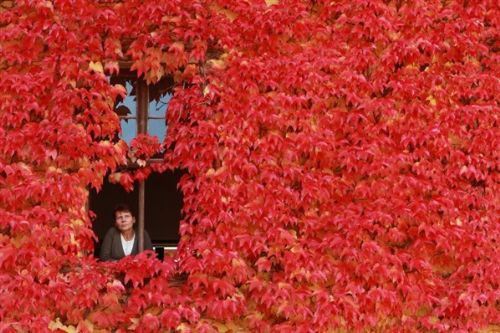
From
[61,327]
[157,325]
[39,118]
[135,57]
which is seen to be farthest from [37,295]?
[135,57]

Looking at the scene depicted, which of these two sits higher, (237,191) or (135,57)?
(135,57)

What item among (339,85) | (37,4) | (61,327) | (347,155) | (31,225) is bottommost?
(61,327)

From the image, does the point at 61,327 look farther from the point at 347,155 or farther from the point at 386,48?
the point at 386,48

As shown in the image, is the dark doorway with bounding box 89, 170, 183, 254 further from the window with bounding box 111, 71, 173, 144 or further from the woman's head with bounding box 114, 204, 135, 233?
the woman's head with bounding box 114, 204, 135, 233

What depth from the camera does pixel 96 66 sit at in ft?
21.0

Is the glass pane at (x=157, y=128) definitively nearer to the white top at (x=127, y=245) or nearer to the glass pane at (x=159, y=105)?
the glass pane at (x=159, y=105)

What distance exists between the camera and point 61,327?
6070 millimetres

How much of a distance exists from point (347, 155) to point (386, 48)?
118 cm

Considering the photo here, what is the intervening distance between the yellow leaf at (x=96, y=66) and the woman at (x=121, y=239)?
128 centimetres

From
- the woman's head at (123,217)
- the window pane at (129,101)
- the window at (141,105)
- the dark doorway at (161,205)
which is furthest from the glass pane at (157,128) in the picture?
the dark doorway at (161,205)

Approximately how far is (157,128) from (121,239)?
1.18 metres

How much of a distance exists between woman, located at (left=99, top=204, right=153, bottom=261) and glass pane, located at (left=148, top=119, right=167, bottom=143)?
837 mm

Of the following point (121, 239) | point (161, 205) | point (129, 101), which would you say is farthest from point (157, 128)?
point (161, 205)

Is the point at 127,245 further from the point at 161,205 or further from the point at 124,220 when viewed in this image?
the point at 161,205
